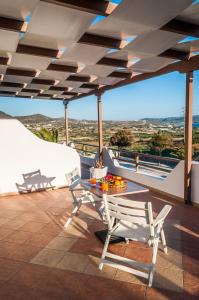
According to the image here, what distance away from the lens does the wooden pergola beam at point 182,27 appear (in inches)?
108

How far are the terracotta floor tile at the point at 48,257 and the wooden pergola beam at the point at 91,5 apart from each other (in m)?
2.62

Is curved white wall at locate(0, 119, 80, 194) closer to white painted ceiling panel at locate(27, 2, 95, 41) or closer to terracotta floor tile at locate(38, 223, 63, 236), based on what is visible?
terracotta floor tile at locate(38, 223, 63, 236)

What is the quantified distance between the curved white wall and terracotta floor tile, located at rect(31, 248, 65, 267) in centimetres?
284

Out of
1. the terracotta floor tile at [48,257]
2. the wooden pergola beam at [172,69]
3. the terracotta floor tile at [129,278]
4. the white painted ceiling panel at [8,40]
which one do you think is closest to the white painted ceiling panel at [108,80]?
the wooden pergola beam at [172,69]

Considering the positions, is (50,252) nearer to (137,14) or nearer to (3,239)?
(3,239)

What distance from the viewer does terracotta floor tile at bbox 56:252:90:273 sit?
2583 millimetres

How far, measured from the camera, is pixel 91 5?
2.35 metres

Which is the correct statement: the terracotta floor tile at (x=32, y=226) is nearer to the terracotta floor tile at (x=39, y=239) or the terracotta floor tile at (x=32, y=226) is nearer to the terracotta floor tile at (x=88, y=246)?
the terracotta floor tile at (x=39, y=239)

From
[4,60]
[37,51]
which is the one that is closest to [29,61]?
[4,60]

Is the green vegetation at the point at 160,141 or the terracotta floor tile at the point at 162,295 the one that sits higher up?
the green vegetation at the point at 160,141

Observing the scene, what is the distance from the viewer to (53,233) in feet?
11.3

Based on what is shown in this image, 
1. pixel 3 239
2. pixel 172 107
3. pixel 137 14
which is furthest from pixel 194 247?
pixel 172 107

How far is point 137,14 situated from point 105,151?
5.75 m

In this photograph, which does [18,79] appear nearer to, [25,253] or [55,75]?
[55,75]
